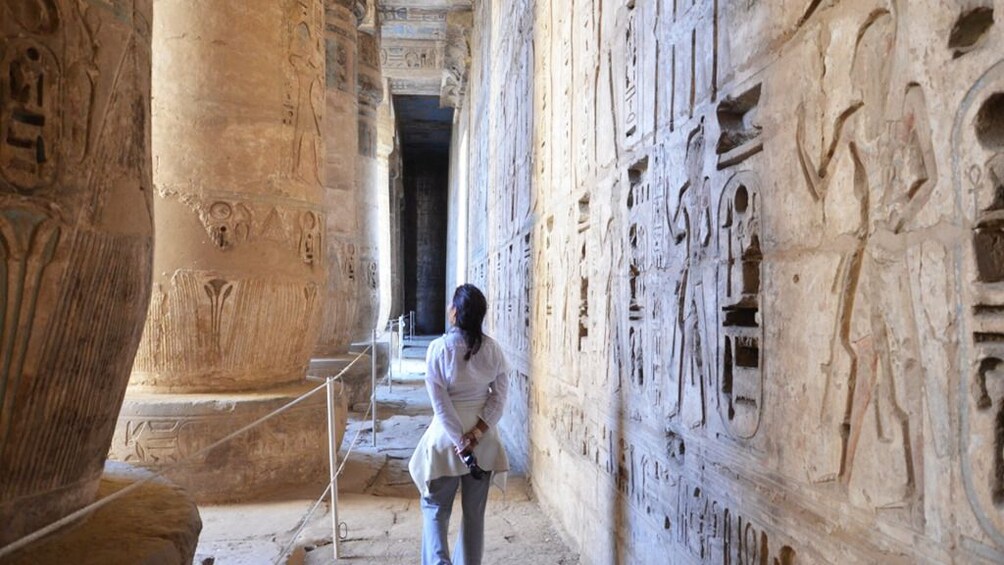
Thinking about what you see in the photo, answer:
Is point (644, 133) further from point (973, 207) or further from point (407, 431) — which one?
point (407, 431)

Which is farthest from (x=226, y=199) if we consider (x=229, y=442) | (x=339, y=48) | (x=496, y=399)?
(x=339, y=48)

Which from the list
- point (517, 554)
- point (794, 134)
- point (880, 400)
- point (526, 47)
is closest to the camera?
point (880, 400)

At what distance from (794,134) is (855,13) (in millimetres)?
338

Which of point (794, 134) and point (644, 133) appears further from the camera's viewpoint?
point (644, 133)

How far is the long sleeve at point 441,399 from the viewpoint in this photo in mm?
3225

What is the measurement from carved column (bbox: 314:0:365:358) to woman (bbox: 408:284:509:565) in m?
6.13

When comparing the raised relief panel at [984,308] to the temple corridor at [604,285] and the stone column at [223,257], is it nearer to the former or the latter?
the temple corridor at [604,285]

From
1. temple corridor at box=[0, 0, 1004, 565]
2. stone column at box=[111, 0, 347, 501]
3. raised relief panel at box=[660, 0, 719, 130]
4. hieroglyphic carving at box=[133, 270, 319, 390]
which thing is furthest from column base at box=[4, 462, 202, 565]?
hieroglyphic carving at box=[133, 270, 319, 390]

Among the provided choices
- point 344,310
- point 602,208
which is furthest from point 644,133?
point 344,310

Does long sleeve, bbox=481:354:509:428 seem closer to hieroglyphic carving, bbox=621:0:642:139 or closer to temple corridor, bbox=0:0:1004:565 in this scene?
temple corridor, bbox=0:0:1004:565

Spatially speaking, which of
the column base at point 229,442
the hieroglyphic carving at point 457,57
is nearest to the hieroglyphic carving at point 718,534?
the column base at point 229,442

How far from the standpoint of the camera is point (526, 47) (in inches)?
261

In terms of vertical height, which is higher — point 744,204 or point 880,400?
point 744,204

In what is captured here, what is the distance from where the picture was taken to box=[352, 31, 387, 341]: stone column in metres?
11.2
